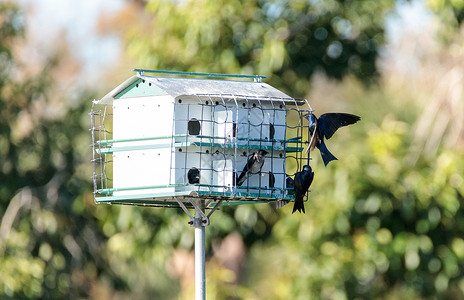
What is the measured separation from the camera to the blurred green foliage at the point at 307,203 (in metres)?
13.2

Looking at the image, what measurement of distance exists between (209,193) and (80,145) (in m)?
9.19

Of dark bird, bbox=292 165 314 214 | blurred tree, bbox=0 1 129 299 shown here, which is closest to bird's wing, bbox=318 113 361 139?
dark bird, bbox=292 165 314 214

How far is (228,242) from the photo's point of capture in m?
15.1

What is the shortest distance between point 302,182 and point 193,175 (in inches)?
28.3

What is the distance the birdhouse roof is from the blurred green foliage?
5.78m

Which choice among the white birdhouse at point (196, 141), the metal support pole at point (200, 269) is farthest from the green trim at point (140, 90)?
the metal support pole at point (200, 269)

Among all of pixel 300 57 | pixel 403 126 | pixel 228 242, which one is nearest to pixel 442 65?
pixel 403 126

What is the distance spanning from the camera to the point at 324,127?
283 inches

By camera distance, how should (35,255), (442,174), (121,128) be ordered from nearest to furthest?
(121,128)
(442,174)
(35,255)

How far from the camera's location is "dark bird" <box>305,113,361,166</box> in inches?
280

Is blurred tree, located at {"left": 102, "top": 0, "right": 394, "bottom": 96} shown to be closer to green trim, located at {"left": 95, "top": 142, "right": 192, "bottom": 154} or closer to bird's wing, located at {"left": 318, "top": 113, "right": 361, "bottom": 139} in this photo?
green trim, located at {"left": 95, "top": 142, "right": 192, "bottom": 154}

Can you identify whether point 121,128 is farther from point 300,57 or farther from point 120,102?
point 300,57

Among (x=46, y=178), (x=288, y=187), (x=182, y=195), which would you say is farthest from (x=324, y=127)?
(x=46, y=178)

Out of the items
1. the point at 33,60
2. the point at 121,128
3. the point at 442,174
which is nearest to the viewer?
the point at 121,128
